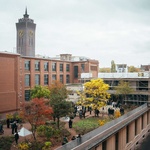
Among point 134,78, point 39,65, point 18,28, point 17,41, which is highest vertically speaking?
point 18,28

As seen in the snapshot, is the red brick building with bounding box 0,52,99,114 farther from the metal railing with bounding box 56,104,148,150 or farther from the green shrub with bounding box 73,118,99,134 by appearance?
→ the metal railing with bounding box 56,104,148,150

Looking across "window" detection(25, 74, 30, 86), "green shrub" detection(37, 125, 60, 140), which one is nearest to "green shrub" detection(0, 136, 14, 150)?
"green shrub" detection(37, 125, 60, 140)

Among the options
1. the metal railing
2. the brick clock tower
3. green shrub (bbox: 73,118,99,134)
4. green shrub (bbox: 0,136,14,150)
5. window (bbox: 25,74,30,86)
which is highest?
the brick clock tower

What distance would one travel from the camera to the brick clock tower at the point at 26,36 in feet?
261

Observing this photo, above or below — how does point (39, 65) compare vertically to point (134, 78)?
above

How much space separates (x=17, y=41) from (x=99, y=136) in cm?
7082

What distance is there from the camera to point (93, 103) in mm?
33688

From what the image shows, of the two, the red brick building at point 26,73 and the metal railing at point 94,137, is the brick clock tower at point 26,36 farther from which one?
the metal railing at point 94,137

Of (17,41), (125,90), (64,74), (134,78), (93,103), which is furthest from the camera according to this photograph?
(17,41)

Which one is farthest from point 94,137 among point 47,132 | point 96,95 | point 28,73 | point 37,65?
point 37,65

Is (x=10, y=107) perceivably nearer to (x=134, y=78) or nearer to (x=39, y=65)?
(x=39, y=65)

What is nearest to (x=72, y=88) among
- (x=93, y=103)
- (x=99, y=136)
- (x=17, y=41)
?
(x=93, y=103)

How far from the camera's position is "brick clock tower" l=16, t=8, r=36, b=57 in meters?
79.4

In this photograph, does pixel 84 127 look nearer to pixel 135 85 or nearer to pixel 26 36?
pixel 135 85
